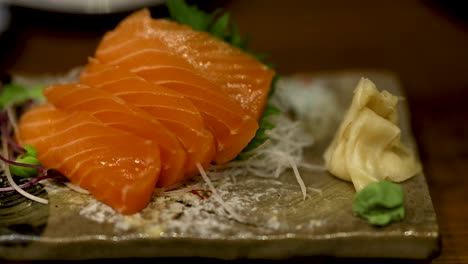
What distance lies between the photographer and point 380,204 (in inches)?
87.3

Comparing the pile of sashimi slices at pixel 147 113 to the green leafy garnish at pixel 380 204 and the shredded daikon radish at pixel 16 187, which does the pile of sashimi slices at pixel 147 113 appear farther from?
the green leafy garnish at pixel 380 204

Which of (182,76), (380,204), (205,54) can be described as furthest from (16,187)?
(380,204)

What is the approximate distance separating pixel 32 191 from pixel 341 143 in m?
1.26

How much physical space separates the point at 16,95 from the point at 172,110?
41.1 inches

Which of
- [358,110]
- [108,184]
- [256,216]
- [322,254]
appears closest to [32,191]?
[108,184]

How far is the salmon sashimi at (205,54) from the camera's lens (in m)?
2.60

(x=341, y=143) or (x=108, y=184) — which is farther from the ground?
(x=341, y=143)

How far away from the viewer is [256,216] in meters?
2.28

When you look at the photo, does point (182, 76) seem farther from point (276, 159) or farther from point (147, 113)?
point (276, 159)

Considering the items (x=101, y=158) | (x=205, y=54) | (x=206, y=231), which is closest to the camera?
(x=206, y=231)

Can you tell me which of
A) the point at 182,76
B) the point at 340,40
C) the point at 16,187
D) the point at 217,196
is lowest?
the point at 16,187

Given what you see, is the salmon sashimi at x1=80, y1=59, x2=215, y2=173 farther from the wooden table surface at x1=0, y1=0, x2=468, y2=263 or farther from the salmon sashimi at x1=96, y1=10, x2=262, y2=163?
the wooden table surface at x1=0, y1=0, x2=468, y2=263

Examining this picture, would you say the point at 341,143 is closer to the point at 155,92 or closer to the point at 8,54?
the point at 155,92

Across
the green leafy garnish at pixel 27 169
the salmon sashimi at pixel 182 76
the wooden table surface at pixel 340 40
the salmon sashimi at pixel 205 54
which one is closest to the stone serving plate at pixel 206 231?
the green leafy garnish at pixel 27 169
